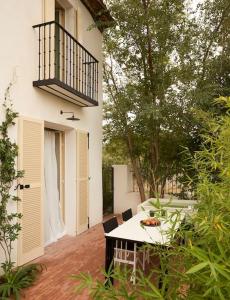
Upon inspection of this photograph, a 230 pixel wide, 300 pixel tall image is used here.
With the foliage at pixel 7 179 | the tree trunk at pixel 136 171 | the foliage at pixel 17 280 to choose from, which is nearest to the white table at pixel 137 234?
the foliage at pixel 17 280

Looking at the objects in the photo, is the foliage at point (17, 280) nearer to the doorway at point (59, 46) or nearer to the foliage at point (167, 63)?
the doorway at point (59, 46)

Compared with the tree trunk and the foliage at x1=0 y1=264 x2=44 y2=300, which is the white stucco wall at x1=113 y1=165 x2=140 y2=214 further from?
the foliage at x1=0 y1=264 x2=44 y2=300

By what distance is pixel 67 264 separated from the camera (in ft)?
15.0

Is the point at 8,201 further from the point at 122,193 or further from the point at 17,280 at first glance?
the point at 122,193

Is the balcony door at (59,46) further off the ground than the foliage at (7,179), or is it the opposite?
the balcony door at (59,46)

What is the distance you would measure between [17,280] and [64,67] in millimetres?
4039

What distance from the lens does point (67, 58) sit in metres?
5.87

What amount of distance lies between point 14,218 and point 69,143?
2.37 meters

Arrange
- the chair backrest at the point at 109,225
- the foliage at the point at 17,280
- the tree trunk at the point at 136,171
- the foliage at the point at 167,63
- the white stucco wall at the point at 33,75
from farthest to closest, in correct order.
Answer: the tree trunk at the point at 136,171
the foliage at the point at 167,63
the white stucco wall at the point at 33,75
the chair backrest at the point at 109,225
the foliage at the point at 17,280

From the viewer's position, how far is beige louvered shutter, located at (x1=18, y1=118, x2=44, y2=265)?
14.6 feet

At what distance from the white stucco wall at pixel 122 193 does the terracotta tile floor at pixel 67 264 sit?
232cm

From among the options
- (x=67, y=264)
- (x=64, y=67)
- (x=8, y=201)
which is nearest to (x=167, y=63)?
(x=64, y=67)

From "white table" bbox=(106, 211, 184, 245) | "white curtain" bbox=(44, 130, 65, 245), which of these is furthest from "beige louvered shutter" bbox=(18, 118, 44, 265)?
"white table" bbox=(106, 211, 184, 245)

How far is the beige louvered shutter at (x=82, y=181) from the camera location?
6.39m
